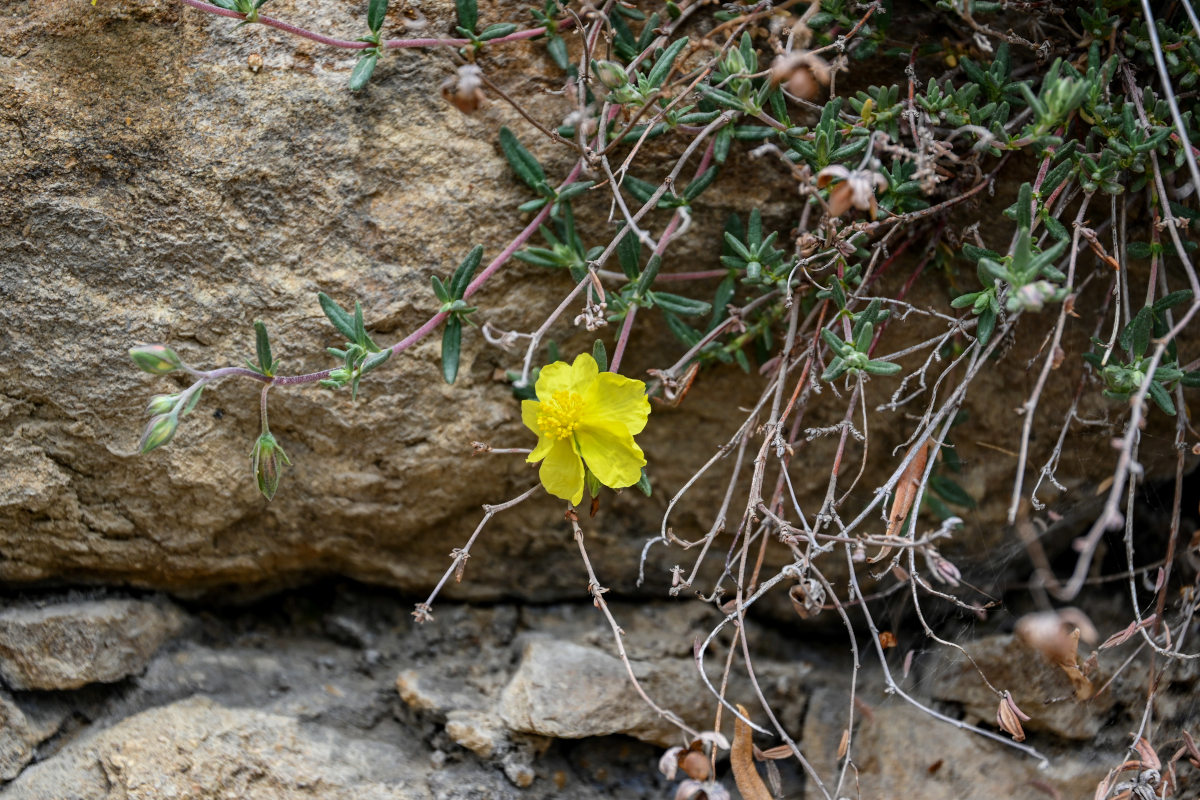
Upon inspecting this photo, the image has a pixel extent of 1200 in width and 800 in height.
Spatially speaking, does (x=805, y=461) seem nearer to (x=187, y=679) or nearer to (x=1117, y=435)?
(x=1117, y=435)

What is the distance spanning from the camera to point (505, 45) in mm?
2004

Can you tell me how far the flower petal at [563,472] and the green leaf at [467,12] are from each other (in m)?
0.88

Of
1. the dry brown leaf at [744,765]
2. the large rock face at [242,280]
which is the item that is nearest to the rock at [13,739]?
the large rock face at [242,280]

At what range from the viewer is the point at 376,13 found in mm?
1830

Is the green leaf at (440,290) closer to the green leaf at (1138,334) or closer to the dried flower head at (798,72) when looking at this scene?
the dried flower head at (798,72)

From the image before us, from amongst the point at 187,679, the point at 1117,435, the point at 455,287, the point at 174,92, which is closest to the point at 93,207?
the point at 174,92

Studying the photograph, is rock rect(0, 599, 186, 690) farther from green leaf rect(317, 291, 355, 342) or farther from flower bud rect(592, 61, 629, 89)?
flower bud rect(592, 61, 629, 89)

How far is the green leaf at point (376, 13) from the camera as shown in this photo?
72.1 inches

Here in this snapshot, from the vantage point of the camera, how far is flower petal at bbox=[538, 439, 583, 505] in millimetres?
1827

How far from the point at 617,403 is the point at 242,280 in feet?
2.68

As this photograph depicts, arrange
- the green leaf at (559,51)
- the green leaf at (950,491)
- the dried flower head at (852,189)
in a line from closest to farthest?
the dried flower head at (852,189) < the green leaf at (559,51) < the green leaf at (950,491)

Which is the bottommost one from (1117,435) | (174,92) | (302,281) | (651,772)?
(651,772)

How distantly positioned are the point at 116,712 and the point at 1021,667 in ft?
6.52

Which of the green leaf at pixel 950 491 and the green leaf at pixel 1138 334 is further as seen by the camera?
the green leaf at pixel 950 491
